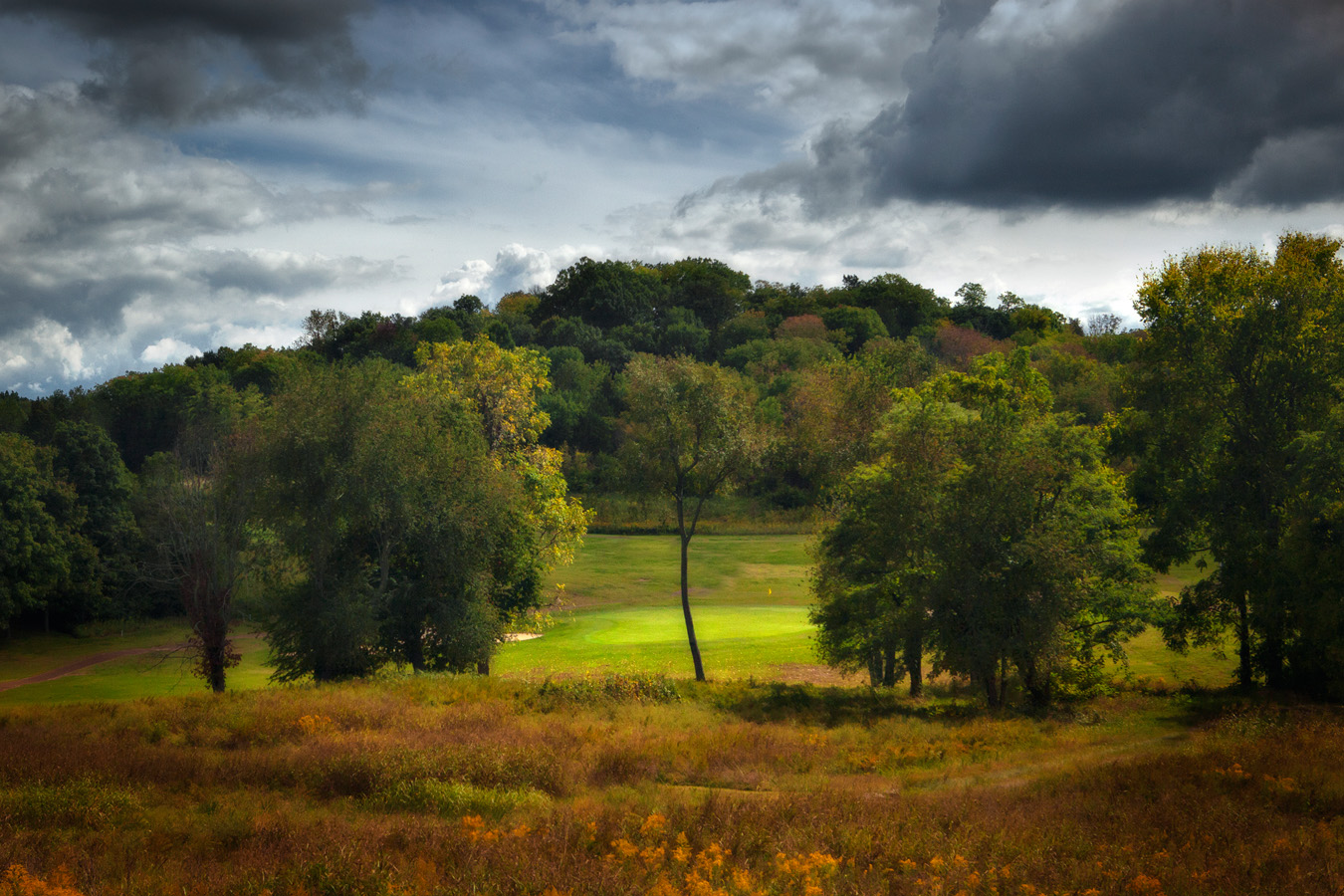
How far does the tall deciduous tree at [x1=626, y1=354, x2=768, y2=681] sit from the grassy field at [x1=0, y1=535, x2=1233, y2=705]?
485 centimetres

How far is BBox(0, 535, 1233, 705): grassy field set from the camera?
36344 mm

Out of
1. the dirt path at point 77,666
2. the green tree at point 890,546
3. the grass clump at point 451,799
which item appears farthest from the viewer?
the dirt path at point 77,666

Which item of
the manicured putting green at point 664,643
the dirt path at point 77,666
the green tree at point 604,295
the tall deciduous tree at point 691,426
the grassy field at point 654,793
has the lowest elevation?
the dirt path at point 77,666

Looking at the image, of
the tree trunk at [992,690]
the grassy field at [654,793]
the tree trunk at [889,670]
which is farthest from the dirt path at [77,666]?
the tree trunk at [992,690]

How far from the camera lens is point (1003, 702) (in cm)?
2716

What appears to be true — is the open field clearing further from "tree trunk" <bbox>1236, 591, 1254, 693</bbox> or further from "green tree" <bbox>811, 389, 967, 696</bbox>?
"tree trunk" <bbox>1236, 591, 1254, 693</bbox>

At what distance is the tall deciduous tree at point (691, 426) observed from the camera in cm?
3447

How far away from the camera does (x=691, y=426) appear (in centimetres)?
3484

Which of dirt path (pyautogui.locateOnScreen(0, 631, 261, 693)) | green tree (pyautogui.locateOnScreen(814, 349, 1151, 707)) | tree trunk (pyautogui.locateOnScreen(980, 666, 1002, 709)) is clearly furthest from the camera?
dirt path (pyautogui.locateOnScreen(0, 631, 261, 693))

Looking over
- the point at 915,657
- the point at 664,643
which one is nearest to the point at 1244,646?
the point at 915,657

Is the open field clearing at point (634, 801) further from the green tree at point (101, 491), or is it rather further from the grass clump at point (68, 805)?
the green tree at point (101, 491)

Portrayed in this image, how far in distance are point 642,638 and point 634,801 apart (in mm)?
30516

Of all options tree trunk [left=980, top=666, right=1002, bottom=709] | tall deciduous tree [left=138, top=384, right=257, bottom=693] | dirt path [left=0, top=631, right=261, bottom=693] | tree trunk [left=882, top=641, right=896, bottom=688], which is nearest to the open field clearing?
tree trunk [left=980, top=666, right=1002, bottom=709]

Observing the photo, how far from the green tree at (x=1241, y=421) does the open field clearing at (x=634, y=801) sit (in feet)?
24.8
